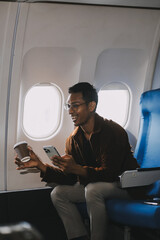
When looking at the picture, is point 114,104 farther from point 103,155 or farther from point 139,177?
point 139,177

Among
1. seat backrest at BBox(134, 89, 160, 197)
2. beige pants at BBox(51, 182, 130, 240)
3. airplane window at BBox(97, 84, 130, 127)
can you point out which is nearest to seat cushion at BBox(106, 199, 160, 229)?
beige pants at BBox(51, 182, 130, 240)

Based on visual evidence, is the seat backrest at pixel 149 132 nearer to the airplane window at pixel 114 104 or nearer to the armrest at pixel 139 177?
the armrest at pixel 139 177

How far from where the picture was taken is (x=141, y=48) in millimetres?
3814

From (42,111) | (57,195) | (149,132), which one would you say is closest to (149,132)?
(149,132)

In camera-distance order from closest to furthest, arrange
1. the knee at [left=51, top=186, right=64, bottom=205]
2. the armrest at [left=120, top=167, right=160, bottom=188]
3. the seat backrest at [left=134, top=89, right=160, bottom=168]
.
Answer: the armrest at [left=120, top=167, right=160, bottom=188] < the knee at [left=51, top=186, right=64, bottom=205] < the seat backrest at [left=134, top=89, right=160, bottom=168]

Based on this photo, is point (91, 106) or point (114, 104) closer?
point (91, 106)

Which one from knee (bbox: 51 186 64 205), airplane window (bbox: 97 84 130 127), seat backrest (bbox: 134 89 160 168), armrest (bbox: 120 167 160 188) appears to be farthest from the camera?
airplane window (bbox: 97 84 130 127)

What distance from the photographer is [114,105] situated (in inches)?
163

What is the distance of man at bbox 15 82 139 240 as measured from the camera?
2.62 m

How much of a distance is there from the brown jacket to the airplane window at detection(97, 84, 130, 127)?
1173 mm

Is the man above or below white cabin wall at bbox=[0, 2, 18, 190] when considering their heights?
below

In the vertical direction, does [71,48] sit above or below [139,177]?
above

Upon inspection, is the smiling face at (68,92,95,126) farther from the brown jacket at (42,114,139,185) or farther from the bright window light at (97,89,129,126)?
the bright window light at (97,89,129,126)

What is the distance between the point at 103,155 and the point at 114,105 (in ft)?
5.02
